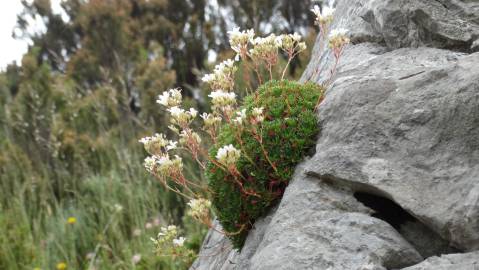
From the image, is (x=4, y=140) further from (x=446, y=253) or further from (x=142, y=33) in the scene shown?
(x=446, y=253)

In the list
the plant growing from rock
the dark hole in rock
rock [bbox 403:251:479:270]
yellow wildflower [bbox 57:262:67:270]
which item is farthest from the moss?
yellow wildflower [bbox 57:262:67:270]

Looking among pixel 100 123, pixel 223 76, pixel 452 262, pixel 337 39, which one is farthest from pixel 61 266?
pixel 452 262

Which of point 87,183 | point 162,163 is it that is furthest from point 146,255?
point 162,163

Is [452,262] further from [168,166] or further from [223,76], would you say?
[223,76]

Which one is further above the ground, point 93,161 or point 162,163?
point 93,161

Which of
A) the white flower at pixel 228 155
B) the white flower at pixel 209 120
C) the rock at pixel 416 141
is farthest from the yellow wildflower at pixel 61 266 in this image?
the rock at pixel 416 141
